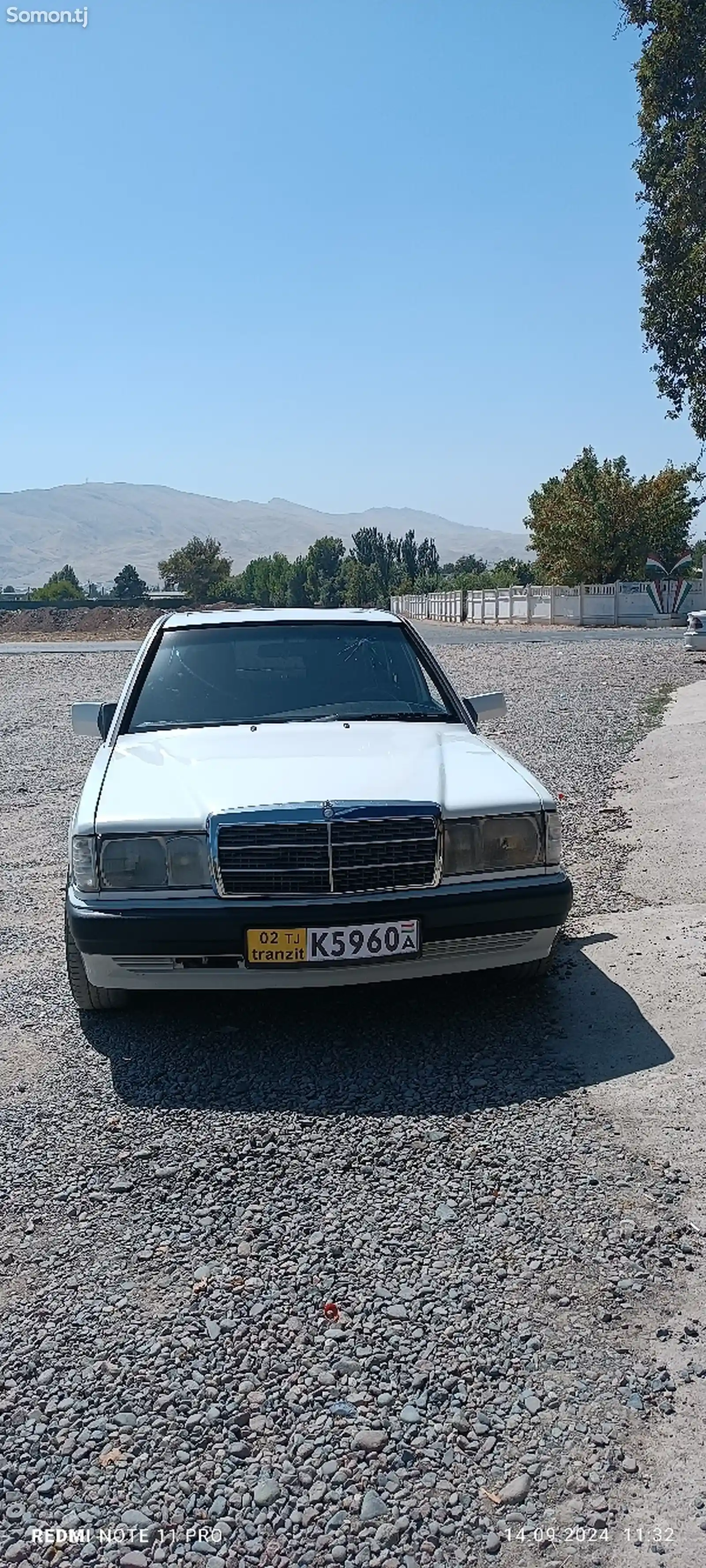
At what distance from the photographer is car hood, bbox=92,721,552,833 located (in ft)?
13.7

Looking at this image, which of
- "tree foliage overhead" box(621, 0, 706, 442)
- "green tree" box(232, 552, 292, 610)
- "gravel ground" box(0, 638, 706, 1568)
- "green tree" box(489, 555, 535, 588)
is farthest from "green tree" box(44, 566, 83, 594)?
"gravel ground" box(0, 638, 706, 1568)

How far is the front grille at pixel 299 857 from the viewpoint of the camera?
13.3 ft

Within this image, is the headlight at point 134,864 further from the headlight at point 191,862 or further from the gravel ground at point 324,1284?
the gravel ground at point 324,1284

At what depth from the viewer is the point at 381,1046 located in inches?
167

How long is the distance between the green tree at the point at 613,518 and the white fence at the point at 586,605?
1.23 m

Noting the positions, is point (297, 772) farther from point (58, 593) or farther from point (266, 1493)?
point (58, 593)

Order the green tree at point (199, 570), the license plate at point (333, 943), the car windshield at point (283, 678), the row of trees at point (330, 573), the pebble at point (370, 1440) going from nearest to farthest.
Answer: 1. the pebble at point (370, 1440)
2. the license plate at point (333, 943)
3. the car windshield at point (283, 678)
4. the row of trees at point (330, 573)
5. the green tree at point (199, 570)

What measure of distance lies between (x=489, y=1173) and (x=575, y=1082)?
0.71 m

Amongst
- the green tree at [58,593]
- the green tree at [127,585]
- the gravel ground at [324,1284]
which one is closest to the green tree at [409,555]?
the green tree at [127,585]

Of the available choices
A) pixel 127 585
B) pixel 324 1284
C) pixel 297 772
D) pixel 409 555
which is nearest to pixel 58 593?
pixel 127 585

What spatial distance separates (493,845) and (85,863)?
4.69 feet

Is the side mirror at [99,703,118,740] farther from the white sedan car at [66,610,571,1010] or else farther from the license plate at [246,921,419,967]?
the license plate at [246,921,419,967]

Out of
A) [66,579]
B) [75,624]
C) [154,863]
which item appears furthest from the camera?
[66,579]

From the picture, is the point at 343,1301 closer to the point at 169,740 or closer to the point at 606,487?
the point at 169,740
